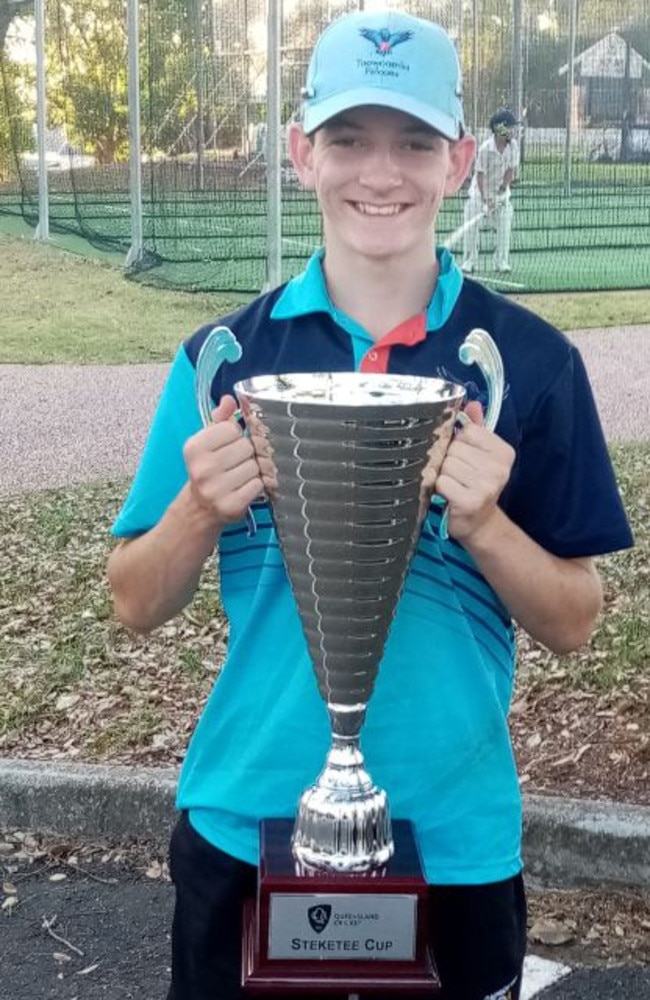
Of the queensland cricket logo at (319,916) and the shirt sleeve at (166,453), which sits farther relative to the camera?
the shirt sleeve at (166,453)

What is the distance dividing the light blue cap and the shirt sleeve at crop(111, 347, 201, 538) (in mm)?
378

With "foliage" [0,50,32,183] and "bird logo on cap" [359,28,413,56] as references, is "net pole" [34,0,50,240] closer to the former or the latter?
"foliage" [0,50,32,183]

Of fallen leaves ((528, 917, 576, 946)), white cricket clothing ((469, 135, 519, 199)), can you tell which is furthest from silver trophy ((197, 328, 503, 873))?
white cricket clothing ((469, 135, 519, 199))

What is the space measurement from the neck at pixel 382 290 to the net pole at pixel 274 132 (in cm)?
972

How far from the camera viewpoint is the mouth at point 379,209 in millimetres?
1811

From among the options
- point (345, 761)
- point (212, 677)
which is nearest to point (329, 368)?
point (345, 761)

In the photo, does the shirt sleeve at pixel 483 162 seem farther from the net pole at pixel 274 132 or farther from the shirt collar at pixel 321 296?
the shirt collar at pixel 321 296

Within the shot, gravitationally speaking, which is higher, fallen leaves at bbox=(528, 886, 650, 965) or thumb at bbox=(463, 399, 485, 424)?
thumb at bbox=(463, 399, 485, 424)

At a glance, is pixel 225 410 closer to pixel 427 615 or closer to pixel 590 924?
pixel 427 615

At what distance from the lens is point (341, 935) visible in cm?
162

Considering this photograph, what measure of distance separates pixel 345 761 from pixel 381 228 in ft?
2.22

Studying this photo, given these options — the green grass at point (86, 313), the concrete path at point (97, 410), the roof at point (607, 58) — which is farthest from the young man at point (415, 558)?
the roof at point (607, 58)

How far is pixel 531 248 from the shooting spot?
18734mm

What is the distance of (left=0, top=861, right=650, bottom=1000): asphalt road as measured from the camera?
10.7 ft
